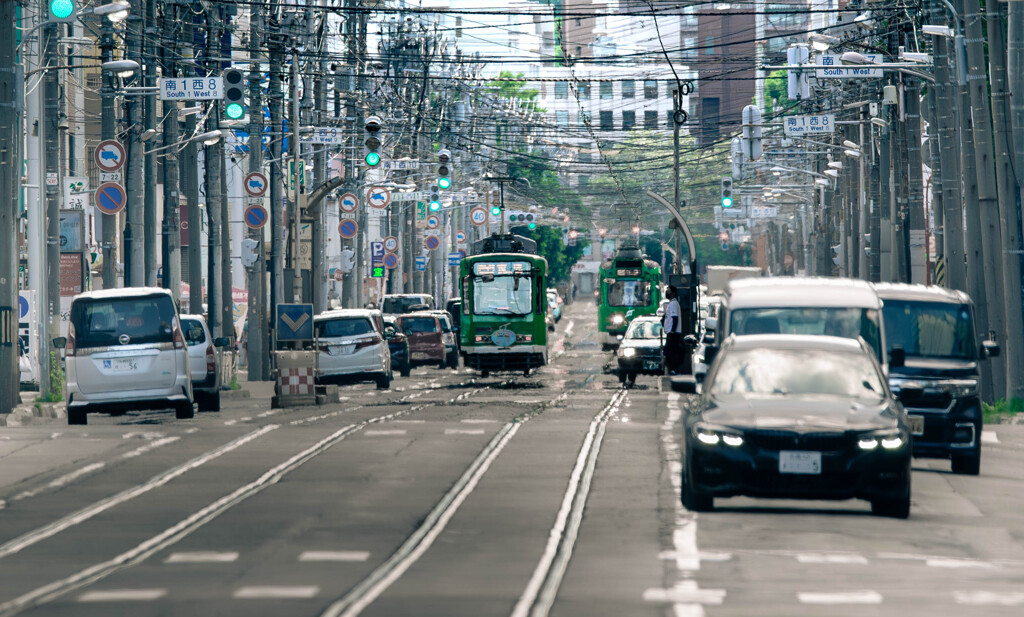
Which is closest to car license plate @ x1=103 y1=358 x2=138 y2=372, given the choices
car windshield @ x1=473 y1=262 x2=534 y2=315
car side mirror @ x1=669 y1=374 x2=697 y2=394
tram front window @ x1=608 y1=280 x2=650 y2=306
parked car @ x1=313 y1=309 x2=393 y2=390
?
parked car @ x1=313 y1=309 x2=393 y2=390

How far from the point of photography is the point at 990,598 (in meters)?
10.7

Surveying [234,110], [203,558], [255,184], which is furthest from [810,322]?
[255,184]

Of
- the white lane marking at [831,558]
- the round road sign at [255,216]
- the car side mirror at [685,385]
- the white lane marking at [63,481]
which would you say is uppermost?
the round road sign at [255,216]

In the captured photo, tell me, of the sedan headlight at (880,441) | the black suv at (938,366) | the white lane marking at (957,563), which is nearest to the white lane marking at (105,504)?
the sedan headlight at (880,441)

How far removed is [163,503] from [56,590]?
4.94 metres

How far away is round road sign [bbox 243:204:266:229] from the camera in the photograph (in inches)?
1679

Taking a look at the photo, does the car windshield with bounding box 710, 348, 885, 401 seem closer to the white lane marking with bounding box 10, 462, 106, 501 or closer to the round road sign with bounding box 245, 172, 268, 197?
the white lane marking with bounding box 10, 462, 106, 501

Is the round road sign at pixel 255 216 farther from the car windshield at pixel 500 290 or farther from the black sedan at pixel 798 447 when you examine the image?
the black sedan at pixel 798 447

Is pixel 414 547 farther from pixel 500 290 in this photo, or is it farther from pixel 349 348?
pixel 500 290

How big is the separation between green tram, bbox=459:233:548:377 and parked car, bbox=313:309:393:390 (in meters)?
6.34

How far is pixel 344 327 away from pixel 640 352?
6.79 meters

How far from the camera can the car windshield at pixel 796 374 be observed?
15.2 meters

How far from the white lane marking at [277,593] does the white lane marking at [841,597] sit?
2.98 m

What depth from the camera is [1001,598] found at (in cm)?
1067
